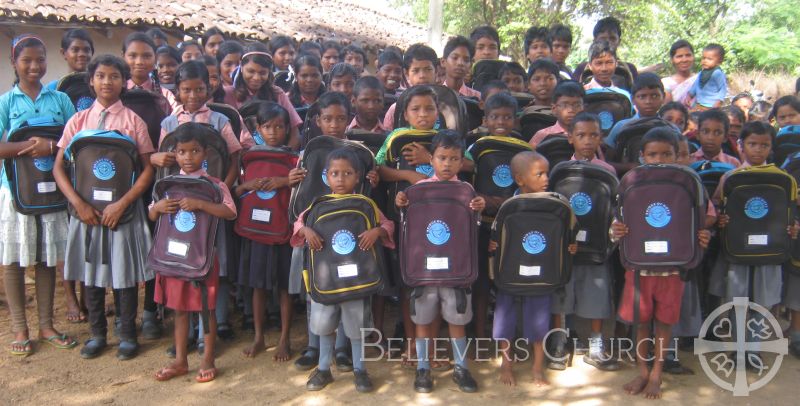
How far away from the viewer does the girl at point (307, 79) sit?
189 inches

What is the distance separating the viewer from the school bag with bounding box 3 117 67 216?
150 inches

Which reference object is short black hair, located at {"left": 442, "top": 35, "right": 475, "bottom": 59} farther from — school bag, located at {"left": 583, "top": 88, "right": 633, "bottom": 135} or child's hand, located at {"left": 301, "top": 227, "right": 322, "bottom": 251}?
child's hand, located at {"left": 301, "top": 227, "right": 322, "bottom": 251}

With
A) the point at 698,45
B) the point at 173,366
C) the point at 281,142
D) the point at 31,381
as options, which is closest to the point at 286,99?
the point at 281,142

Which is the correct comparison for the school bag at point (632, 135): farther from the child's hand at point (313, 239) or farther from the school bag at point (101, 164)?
the school bag at point (101, 164)

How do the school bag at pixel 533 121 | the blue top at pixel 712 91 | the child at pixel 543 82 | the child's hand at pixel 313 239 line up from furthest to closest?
the blue top at pixel 712 91 < the child at pixel 543 82 < the school bag at pixel 533 121 < the child's hand at pixel 313 239

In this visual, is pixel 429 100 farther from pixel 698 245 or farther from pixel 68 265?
pixel 68 265

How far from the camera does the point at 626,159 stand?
4117mm

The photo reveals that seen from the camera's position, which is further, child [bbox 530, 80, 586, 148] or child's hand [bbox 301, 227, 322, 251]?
child [bbox 530, 80, 586, 148]

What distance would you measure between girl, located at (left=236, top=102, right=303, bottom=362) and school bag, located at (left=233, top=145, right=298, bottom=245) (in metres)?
0.05

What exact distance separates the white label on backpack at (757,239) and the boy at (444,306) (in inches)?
67.7

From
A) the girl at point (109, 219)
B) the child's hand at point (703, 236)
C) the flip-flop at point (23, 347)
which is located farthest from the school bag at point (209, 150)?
the child's hand at point (703, 236)

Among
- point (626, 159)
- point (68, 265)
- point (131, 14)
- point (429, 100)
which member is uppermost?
point (131, 14)

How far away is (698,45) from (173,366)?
2005cm

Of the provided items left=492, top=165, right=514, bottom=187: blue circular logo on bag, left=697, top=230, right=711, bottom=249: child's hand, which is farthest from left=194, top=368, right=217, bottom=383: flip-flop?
left=697, top=230, right=711, bottom=249: child's hand
